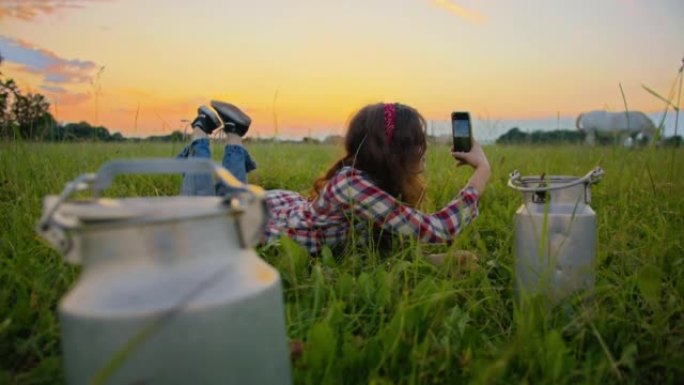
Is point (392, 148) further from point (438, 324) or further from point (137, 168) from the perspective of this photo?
point (137, 168)

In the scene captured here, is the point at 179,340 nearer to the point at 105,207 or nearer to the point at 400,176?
the point at 105,207

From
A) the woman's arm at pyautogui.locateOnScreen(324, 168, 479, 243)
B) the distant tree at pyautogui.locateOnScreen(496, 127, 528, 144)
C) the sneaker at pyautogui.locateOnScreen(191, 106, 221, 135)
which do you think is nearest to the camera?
the woman's arm at pyautogui.locateOnScreen(324, 168, 479, 243)

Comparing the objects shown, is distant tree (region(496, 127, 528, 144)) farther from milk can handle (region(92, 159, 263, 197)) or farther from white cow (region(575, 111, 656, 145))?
milk can handle (region(92, 159, 263, 197))

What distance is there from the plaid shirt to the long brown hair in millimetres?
133

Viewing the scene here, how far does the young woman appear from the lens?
2.03m

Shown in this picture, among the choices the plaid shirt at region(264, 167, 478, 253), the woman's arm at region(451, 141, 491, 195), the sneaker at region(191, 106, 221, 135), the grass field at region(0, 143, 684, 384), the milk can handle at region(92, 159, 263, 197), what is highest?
the sneaker at region(191, 106, 221, 135)

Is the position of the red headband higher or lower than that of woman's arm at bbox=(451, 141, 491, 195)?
higher

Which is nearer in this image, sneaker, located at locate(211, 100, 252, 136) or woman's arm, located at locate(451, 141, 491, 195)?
woman's arm, located at locate(451, 141, 491, 195)

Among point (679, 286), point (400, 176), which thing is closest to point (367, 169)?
point (400, 176)

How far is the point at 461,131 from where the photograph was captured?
2191mm

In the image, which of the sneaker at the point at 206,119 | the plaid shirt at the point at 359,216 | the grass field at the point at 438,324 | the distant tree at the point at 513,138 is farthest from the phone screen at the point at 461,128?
the distant tree at the point at 513,138

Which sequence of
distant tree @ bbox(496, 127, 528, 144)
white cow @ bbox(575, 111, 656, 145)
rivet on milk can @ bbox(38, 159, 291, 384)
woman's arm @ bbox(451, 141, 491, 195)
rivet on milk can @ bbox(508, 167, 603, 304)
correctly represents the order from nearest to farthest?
1. rivet on milk can @ bbox(38, 159, 291, 384)
2. rivet on milk can @ bbox(508, 167, 603, 304)
3. woman's arm @ bbox(451, 141, 491, 195)
4. white cow @ bbox(575, 111, 656, 145)
5. distant tree @ bbox(496, 127, 528, 144)

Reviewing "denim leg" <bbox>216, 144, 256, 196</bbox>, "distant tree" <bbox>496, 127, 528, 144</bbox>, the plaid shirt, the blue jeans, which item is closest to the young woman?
the plaid shirt

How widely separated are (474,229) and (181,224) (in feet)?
6.31
